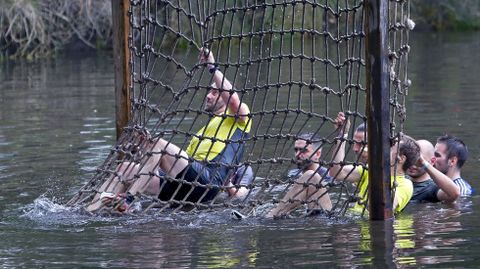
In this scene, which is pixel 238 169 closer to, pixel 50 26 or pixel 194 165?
pixel 194 165

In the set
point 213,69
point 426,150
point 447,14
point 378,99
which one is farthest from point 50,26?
point 378,99

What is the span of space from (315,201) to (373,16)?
153cm

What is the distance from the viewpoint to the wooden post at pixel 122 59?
30.2ft

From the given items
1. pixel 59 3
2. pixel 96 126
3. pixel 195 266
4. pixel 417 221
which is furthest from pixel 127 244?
pixel 59 3

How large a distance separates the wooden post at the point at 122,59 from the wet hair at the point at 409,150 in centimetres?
241

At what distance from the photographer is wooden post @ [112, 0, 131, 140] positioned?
9.20 m

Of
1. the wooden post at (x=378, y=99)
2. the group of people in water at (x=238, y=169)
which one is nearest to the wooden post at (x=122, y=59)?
the group of people in water at (x=238, y=169)

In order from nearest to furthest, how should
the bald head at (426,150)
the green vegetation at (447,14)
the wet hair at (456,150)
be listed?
the bald head at (426,150), the wet hair at (456,150), the green vegetation at (447,14)

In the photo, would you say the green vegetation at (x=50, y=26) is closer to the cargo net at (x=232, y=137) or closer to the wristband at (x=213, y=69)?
the cargo net at (x=232, y=137)

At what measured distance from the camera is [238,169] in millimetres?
8727

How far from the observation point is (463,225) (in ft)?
25.3

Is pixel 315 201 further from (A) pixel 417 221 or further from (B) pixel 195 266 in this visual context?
(B) pixel 195 266

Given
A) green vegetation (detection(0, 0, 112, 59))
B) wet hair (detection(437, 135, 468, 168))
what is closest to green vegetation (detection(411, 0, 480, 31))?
green vegetation (detection(0, 0, 112, 59))

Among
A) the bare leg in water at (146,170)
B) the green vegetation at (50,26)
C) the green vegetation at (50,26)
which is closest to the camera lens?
the bare leg in water at (146,170)
